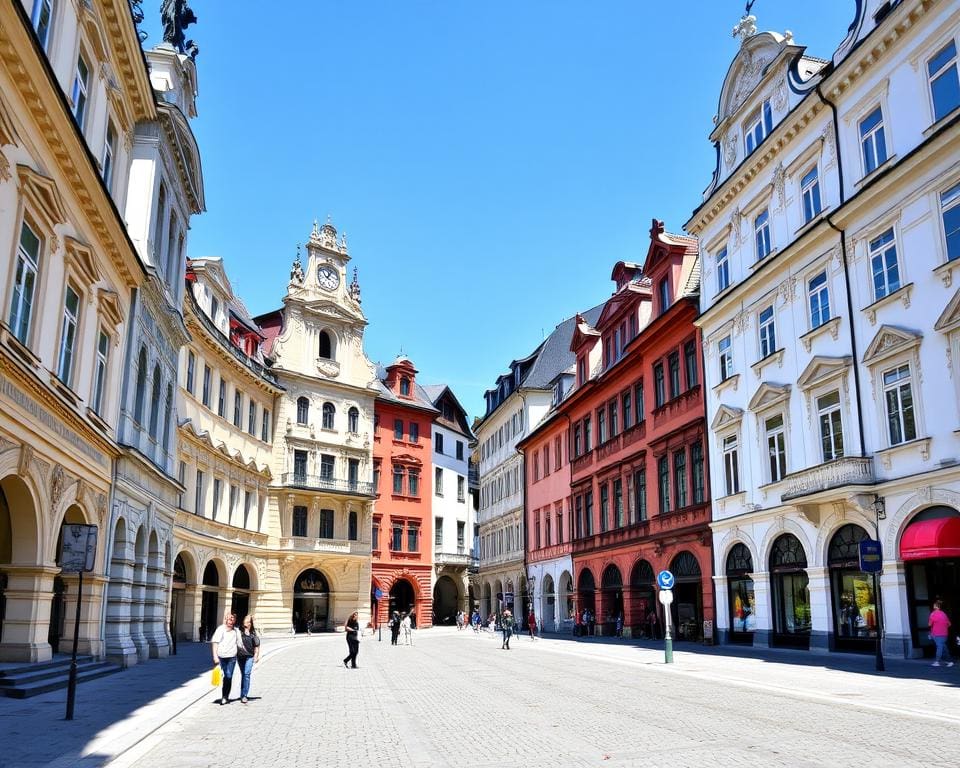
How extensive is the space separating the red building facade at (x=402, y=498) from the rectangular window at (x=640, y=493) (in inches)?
997

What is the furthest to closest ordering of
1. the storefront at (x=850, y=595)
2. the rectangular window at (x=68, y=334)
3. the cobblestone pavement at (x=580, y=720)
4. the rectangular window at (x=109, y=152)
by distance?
the storefront at (x=850, y=595) < the rectangular window at (x=109, y=152) < the rectangular window at (x=68, y=334) < the cobblestone pavement at (x=580, y=720)

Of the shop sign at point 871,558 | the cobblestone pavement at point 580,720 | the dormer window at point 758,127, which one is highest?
the dormer window at point 758,127

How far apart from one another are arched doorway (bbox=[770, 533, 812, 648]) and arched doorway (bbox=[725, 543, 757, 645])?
1.28 metres

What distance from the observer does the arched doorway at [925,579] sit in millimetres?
21203

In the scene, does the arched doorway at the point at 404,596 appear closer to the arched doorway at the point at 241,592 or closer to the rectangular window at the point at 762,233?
the arched doorway at the point at 241,592

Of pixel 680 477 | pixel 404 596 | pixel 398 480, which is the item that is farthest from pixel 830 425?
pixel 404 596

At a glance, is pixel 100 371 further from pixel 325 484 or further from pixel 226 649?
pixel 325 484

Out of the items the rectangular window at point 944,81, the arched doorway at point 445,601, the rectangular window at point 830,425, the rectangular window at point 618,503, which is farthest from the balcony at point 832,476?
the arched doorway at point 445,601

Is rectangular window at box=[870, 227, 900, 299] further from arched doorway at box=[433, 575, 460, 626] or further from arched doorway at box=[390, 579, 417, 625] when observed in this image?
arched doorway at box=[433, 575, 460, 626]

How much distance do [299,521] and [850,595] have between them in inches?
1482

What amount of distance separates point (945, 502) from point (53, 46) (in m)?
21.1

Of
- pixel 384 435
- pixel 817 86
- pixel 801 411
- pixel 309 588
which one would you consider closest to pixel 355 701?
pixel 801 411

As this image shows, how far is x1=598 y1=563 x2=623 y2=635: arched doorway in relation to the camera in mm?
42312

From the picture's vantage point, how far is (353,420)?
6028 centimetres
